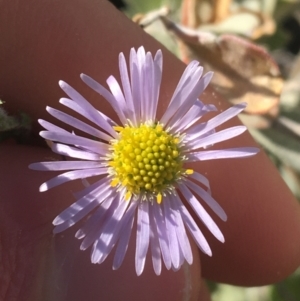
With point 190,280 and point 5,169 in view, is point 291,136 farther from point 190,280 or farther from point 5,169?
point 5,169

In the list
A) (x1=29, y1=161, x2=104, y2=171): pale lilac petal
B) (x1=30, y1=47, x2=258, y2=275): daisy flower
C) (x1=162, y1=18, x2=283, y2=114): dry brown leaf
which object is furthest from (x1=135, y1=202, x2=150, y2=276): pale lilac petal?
(x1=162, y1=18, x2=283, y2=114): dry brown leaf

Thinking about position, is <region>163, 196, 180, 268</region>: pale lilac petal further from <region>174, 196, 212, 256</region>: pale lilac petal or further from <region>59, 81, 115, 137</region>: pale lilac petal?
<region>59, 81, 115, 137</region>: pale lilac petal

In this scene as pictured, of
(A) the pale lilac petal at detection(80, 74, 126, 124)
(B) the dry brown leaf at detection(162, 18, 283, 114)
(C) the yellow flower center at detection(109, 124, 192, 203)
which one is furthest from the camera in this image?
(B) the dry brown leaf at detection(162, 18, 283, 114)

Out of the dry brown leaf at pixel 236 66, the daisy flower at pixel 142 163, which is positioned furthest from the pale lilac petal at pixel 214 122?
the dry brown leaf at pixel 236 66

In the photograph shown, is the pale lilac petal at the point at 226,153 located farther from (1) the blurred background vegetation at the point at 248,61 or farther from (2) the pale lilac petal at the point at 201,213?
(1) the blurred background vegetation at the point at 248,61

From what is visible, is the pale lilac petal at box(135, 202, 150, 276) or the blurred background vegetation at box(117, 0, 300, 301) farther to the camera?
the blurred background vegetation at box(117, 0, 300, 301)

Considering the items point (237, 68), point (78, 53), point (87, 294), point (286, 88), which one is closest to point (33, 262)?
point (87, 294)
